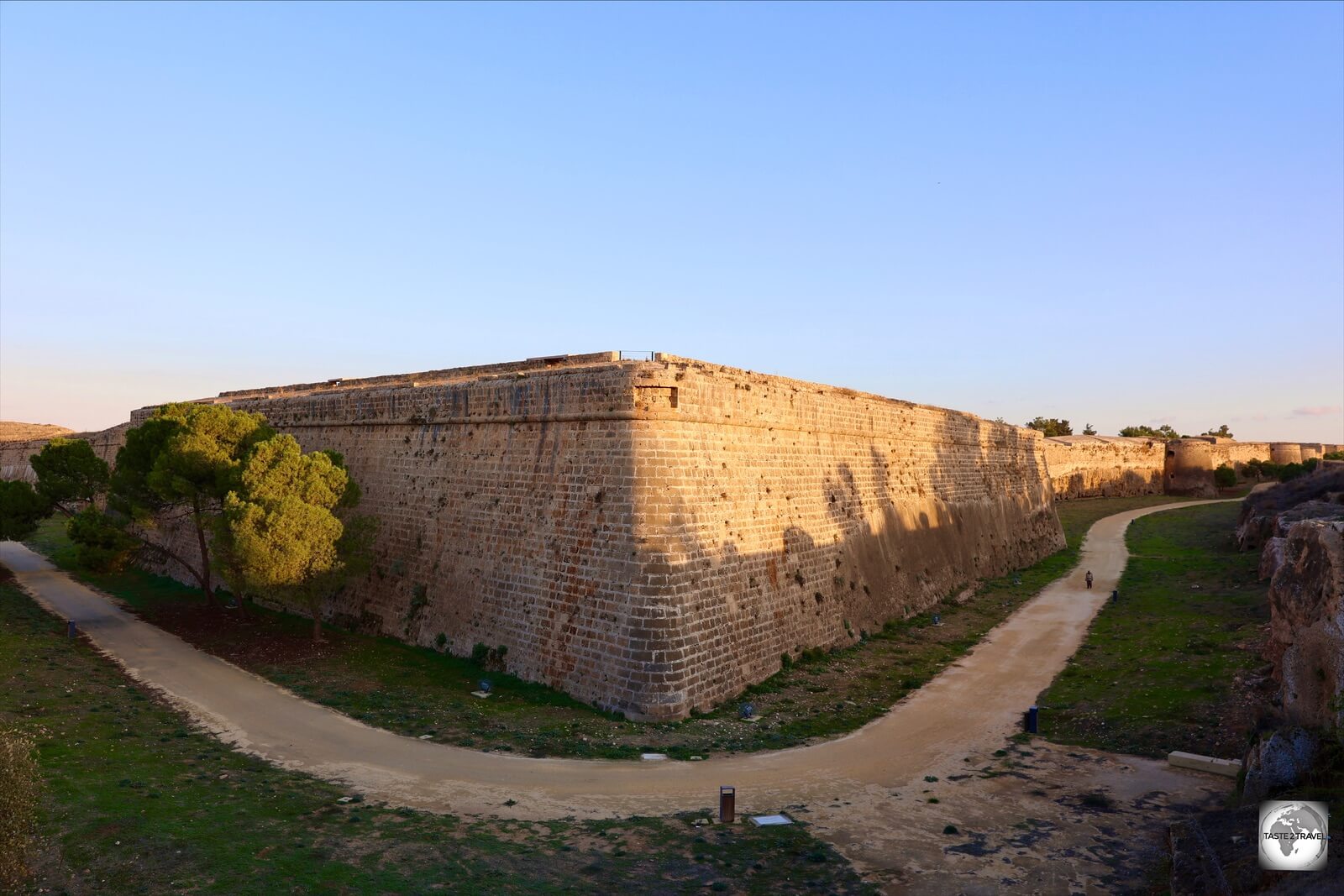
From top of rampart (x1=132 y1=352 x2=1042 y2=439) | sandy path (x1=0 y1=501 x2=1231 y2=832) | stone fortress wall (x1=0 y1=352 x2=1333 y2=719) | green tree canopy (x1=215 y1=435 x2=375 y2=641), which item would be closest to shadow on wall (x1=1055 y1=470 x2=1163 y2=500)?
top of rampart (x1=132 y1=352 x2=1042 y2=439)

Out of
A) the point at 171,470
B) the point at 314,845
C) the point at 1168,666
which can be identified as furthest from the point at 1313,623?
the point at 171,470

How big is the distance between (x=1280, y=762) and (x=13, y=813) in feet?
45.0

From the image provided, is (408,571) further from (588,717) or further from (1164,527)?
(1164,527)

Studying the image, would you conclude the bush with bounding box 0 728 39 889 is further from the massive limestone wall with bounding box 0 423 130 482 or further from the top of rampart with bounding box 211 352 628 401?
the massive limestone wall with bounding box 0 423 130 482

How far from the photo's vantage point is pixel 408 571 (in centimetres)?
1916

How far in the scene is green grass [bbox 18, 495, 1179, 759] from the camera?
1280 centimetres

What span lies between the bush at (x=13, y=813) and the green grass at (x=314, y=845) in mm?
266

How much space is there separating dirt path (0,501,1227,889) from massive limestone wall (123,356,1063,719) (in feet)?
8.33

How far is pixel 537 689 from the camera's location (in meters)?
15.0

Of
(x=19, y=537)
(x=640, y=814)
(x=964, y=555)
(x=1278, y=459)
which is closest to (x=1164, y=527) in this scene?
(x=964, y=555)

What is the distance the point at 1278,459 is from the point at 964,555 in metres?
54.8

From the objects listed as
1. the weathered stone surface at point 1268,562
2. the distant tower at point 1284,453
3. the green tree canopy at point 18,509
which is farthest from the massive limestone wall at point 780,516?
the distant tower at point 1284,453

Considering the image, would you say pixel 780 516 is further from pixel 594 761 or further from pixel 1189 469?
pixel 1189 469

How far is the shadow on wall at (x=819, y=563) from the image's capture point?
46.4ft
